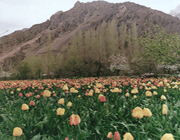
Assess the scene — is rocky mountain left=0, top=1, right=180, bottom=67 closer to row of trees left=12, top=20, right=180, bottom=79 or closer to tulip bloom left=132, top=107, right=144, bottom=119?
row of trees left=12, top=20, right=180, bottom=79

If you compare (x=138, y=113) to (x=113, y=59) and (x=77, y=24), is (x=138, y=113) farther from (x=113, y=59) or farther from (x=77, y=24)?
(x=77, y=24)

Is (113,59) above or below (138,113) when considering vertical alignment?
above

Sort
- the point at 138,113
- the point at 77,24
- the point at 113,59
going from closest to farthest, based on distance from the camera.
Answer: the point at 138,113 < the point at 113,59 < the point at 77,24

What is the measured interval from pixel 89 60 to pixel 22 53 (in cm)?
5537

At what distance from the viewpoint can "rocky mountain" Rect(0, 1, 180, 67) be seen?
4550cm

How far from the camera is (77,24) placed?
2815 inches

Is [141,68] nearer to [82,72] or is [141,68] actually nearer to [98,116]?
[82,72]

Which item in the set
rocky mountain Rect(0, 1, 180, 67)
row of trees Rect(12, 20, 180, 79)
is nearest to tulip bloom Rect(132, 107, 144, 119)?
row of trees Rect(12, 20, 180, 79)

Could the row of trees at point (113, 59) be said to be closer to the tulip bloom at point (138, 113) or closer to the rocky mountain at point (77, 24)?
the tulip bloom at point (138, 113)

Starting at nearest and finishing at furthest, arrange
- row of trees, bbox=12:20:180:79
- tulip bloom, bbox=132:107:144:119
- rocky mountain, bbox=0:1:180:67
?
1. tulip bloom, bbox=132:107:144:119
2. row of trees, bbox=12:20:180:79
3. rocky mountain, bbox=0:1:180:67

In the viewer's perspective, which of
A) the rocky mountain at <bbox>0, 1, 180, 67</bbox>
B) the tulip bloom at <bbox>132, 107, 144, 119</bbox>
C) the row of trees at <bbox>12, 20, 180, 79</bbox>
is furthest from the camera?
the rocky mountain at <bbox>0, 1, 180, 67</bbox>

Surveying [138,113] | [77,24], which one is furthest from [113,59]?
[77,24]

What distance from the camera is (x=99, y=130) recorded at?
1.89 meters

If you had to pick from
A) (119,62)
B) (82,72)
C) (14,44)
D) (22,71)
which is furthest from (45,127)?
(14,44)
